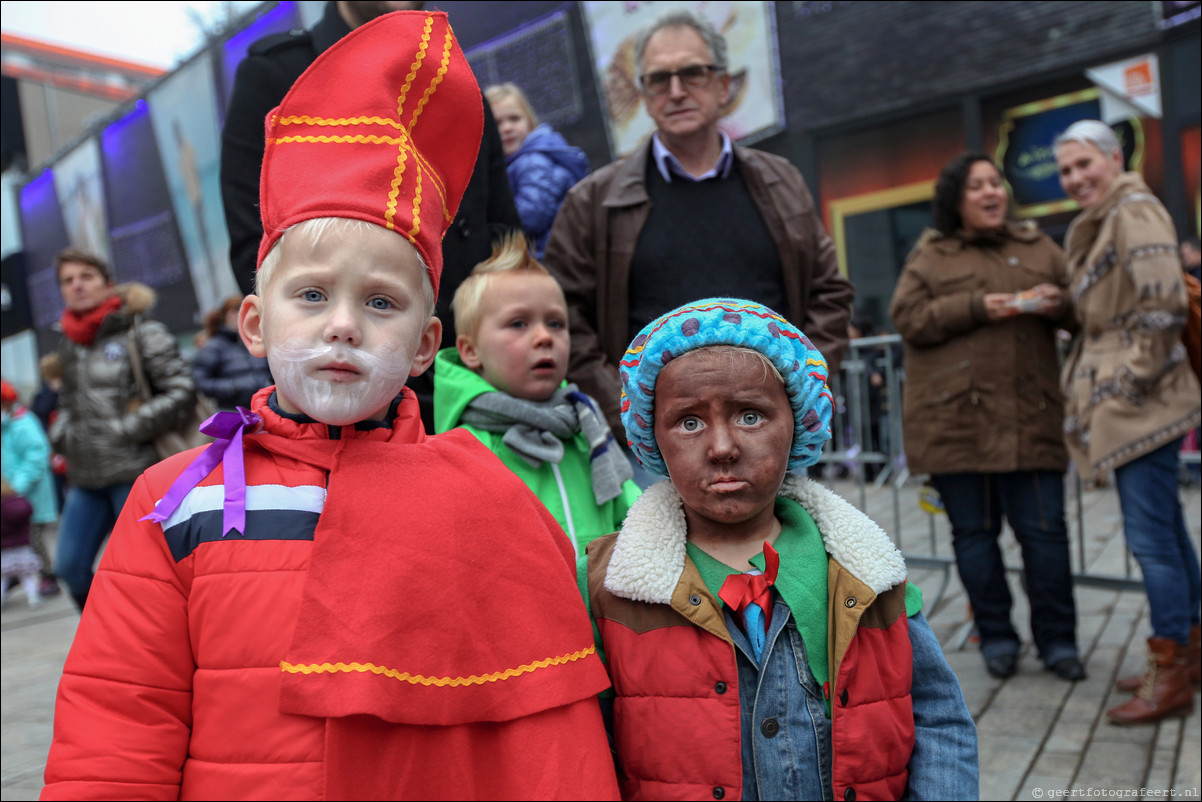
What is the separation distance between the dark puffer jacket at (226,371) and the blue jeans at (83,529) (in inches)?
47.7

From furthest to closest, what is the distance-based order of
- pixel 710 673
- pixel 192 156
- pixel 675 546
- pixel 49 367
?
pixel 192 156
pixel 49 367
pixel 675 546
pixel 710 673

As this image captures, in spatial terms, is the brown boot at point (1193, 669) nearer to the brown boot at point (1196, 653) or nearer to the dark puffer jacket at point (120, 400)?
the brown boot at point (1196, 653)

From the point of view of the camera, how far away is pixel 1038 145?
909 centimetres

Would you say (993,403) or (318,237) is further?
(993,403)

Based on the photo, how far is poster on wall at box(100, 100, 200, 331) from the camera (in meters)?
Answer: 10.6

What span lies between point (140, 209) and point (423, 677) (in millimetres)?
11796

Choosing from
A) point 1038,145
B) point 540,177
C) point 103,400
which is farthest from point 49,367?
point 1038,145

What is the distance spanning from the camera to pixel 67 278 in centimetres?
513

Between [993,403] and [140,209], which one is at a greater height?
[140,209]

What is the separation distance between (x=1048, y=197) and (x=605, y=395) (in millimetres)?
7800

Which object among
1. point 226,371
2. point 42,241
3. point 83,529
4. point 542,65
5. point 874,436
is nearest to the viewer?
point 83,529

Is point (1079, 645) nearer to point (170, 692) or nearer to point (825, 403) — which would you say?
point (825, 403)

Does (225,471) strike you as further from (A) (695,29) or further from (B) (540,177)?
(B) (540,177)

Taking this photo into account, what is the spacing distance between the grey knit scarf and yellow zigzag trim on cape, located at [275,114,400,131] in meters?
1.18
